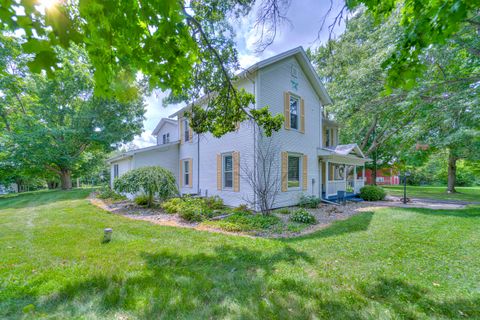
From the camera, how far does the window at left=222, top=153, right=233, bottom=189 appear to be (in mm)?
10578

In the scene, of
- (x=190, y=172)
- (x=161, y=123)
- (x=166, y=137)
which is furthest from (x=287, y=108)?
(x=161, y=123)

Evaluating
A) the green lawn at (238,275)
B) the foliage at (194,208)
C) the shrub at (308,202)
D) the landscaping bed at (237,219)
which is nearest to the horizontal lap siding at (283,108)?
the shrub at (308,202)

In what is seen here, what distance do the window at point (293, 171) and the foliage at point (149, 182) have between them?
5.72 meters

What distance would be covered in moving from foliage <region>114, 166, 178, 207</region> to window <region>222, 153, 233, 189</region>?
8.18 ft

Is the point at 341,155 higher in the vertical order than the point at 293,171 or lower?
higher

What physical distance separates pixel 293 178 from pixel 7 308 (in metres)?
9.99

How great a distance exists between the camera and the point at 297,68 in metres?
11.1

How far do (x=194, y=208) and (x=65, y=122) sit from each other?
20432mm

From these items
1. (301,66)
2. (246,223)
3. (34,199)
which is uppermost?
(301,66)

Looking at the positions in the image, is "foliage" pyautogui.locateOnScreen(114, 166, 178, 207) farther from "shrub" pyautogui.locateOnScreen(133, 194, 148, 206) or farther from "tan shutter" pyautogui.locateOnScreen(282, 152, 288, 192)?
"tan shutter" pyautogui.locateOnScreen(282, 152, 288, 192)

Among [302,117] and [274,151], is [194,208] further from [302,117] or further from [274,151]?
[302,117]

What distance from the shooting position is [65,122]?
2034 centimetres

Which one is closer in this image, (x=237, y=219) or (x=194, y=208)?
(x=237, y=219)

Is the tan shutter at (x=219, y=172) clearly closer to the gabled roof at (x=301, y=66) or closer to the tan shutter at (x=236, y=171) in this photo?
the tan shutter at (x=236, y=171)
